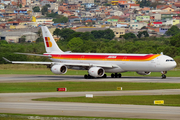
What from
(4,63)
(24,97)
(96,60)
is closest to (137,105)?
(24,97)

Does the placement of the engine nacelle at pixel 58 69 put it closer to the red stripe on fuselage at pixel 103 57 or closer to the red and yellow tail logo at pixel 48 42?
the red stripe on fuselage at pixel 103 57

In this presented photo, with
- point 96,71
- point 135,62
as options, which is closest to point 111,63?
point 96,71

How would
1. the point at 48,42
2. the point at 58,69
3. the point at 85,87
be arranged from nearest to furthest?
the point at 85,87 < the point at 58,69 < the point at 48,42

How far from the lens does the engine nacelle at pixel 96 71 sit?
76.4m

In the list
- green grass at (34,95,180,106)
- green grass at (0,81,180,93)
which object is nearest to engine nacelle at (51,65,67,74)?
green grass at (0,81,180,93)

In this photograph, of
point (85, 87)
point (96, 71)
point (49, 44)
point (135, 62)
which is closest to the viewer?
point (85, 87)

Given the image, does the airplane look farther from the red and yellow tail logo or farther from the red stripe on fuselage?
the red and yellow tail logo

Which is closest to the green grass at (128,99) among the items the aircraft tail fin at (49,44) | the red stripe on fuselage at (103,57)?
the red stripe on fuselage at (103,57)

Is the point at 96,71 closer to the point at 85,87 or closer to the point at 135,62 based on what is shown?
the point at 135,62

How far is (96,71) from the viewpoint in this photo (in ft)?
250

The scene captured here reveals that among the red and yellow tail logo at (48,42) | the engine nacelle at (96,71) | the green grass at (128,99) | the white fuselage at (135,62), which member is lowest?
the engine nacelle at (96,71)

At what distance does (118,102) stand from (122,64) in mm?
35288

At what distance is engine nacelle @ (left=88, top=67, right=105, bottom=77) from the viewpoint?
7638 cm

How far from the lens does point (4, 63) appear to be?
131375 mm
